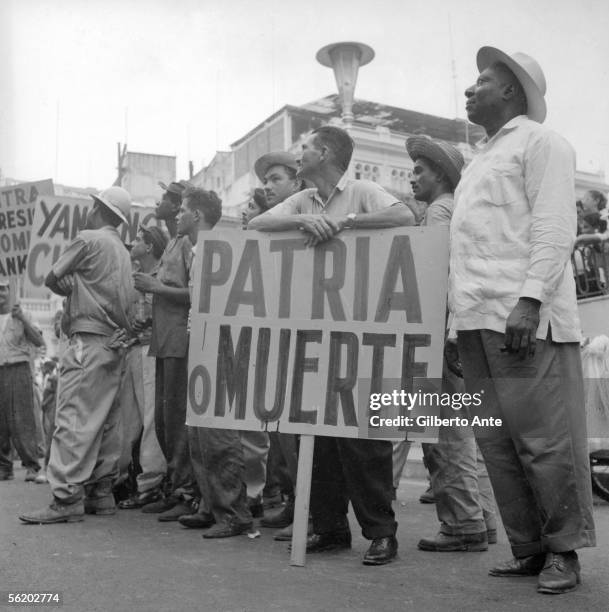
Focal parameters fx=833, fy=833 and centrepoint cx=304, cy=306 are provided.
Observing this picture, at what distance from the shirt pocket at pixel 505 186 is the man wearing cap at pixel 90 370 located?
103 inches

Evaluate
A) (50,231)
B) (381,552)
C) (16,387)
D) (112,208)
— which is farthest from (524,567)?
(16,387)

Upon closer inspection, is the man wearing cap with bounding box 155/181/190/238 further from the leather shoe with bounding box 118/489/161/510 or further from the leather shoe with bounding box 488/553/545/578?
the leather shoe with bounding box 488/553/545/578

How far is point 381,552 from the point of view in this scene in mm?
3422

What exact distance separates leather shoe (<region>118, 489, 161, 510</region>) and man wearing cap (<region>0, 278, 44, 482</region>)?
261 cm

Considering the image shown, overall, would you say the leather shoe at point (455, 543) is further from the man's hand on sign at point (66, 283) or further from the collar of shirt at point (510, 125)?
the man's hand on sign at point (66, 283)

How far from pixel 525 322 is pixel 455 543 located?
134 cm

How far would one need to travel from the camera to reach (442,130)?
44562 millimetres

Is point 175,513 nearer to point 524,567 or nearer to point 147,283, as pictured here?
point 147,283

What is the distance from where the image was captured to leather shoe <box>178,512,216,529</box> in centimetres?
434

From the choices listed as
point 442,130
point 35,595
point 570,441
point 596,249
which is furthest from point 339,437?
point 442,130

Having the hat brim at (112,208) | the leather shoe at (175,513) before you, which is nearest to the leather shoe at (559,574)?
the leather shoe at (175,513)

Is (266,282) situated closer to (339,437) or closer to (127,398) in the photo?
(339,437)

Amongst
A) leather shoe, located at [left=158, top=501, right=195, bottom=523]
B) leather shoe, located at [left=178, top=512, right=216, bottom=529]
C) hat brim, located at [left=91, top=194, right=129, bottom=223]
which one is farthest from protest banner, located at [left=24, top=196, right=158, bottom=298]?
leather shoe, located at [left=178, top=512, right=216, bottom=529]

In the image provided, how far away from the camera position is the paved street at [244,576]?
2.73m
